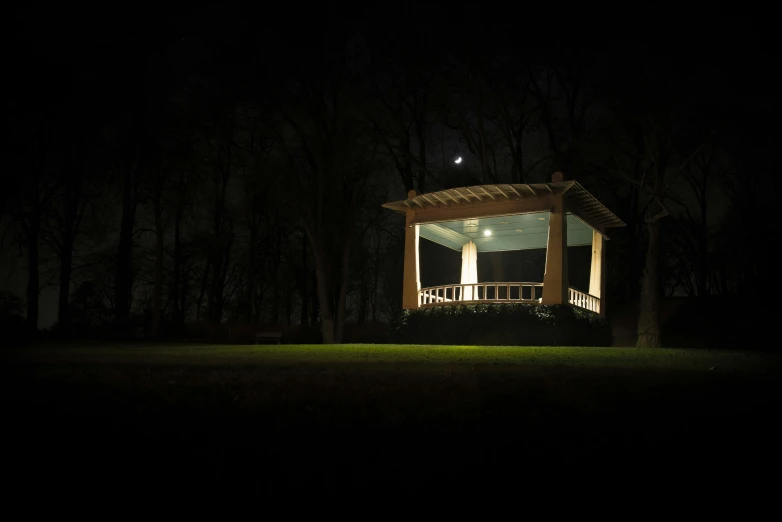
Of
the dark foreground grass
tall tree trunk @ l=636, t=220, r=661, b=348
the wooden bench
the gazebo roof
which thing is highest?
the gazebo roof

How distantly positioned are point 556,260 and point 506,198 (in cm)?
248

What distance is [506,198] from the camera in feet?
62.5

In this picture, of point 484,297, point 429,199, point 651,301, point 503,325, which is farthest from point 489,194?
point 651,301

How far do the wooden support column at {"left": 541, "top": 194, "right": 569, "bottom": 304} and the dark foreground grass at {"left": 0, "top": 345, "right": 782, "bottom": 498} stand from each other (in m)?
10.4

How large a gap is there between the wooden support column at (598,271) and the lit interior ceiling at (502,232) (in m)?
0.71

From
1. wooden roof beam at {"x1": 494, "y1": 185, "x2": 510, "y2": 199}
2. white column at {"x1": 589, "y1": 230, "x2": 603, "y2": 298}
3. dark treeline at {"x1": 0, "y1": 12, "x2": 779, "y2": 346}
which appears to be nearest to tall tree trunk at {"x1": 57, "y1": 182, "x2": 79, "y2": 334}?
dark treeline at {"x1": 0, "y1": 12, "x2": 779, "y2": 346}

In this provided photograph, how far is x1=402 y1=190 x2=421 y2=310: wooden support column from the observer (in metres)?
20.2

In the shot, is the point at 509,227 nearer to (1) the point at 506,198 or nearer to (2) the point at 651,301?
(1) the point at 506,198

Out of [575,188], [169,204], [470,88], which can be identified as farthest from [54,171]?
[575,188]

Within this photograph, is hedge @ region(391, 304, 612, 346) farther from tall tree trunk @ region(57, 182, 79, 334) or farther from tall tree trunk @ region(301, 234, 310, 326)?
tall tree trunk @ region(301, 234, 310, 326)

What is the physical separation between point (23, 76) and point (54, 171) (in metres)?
7.17

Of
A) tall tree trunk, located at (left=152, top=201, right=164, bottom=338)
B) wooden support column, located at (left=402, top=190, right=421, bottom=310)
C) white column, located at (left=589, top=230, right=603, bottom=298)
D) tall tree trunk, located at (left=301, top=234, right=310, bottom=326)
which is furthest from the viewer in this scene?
tall tree trunk, located at (left=301, top=234, right=310, bottom=326)

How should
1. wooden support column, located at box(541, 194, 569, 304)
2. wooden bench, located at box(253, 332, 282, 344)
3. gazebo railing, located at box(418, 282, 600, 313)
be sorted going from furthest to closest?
1. wooden bench, located at box(253, 332, 282, 344)
2. gazebo railing, located at box(418, 282, 600, 313)
3. wooden support column, located at box(541, 194, 569, 304)

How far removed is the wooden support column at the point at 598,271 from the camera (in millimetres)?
21656
